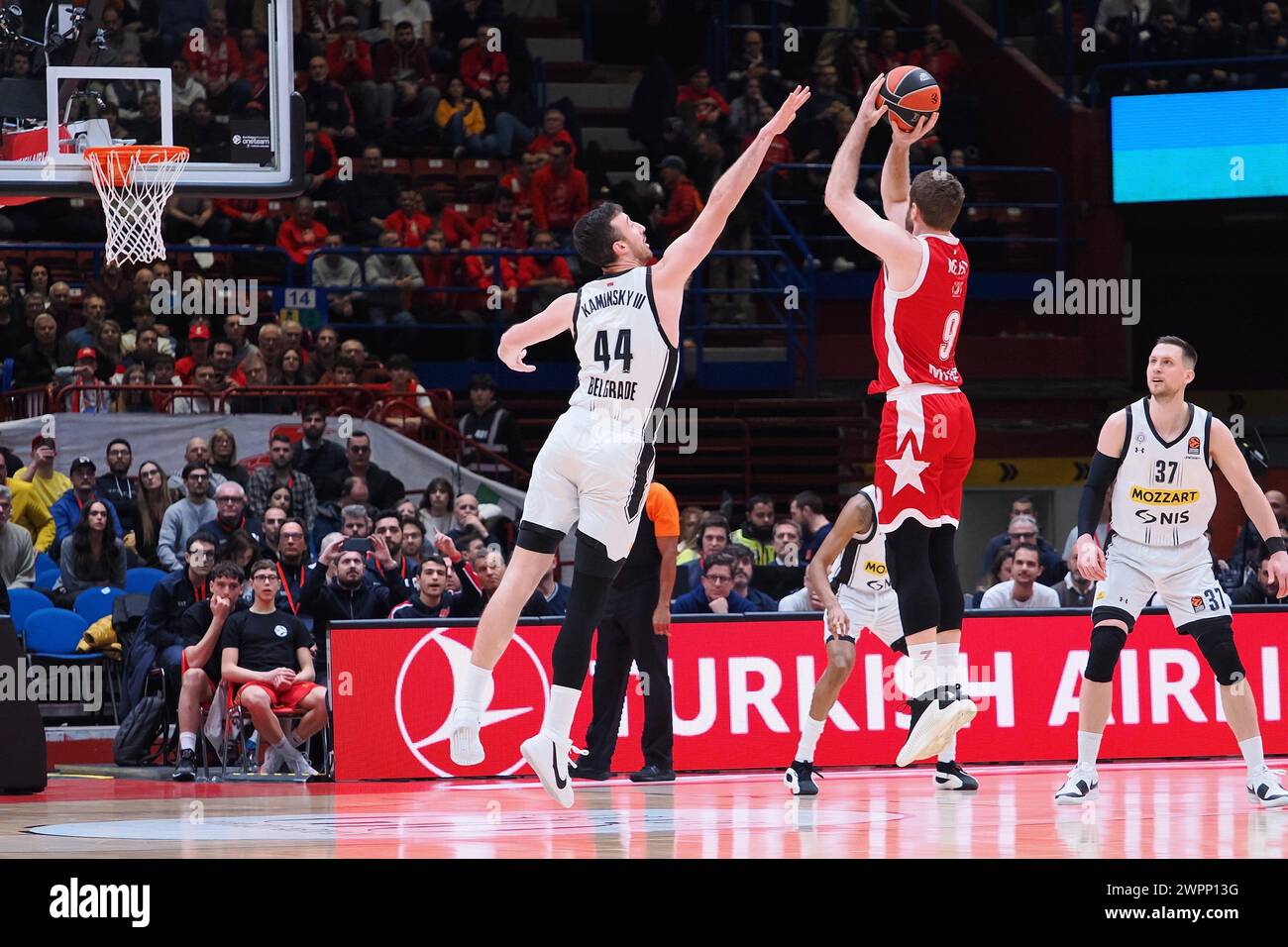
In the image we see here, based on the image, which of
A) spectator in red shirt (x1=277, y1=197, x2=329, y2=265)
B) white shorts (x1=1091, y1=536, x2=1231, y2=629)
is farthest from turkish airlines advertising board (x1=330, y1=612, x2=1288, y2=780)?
spectator in red shirt (x1=277, y1=197, x2=329, y2=265)

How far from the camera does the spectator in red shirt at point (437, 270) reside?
62.7ft

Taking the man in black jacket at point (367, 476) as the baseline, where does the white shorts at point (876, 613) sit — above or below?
below

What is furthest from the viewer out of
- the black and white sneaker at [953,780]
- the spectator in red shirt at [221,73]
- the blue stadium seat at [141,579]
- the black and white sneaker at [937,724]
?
the blue stadium seat at [141,579]

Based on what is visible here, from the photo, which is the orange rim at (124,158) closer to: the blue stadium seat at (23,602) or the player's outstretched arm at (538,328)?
the blue stadium seat at (23,602)

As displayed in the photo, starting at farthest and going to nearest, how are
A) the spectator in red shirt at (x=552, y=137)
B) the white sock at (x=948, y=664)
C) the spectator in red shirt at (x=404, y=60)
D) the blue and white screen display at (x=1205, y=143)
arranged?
the spectator in red shirt at (x=404, y=60)
the spectator in red shirt at (x=552, y=137)
the blue and white screen display at (x=1205, y=143)
the white sock at (x=948, y=664)

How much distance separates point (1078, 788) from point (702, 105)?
44.8 ft

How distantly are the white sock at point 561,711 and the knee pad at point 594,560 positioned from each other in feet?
1.67

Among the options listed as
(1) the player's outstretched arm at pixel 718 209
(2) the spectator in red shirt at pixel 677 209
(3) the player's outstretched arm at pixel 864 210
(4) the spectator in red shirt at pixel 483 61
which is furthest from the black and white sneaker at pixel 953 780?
(4) the spectator in red shirt at pixel 483 61

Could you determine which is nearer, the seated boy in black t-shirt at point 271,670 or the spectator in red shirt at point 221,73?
the spectator in red shirt at point 221,73

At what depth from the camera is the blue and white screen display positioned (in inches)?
784

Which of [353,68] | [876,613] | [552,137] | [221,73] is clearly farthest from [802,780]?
[353,68]

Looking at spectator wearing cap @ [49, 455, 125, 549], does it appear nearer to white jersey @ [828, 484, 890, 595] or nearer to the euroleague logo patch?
the euroleague logo patch

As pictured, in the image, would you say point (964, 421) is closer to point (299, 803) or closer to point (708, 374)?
point (299, 803)

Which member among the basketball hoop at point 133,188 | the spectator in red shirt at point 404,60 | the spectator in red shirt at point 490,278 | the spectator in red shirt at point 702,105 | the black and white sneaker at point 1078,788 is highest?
the spectator in red shirt at point 404,60
